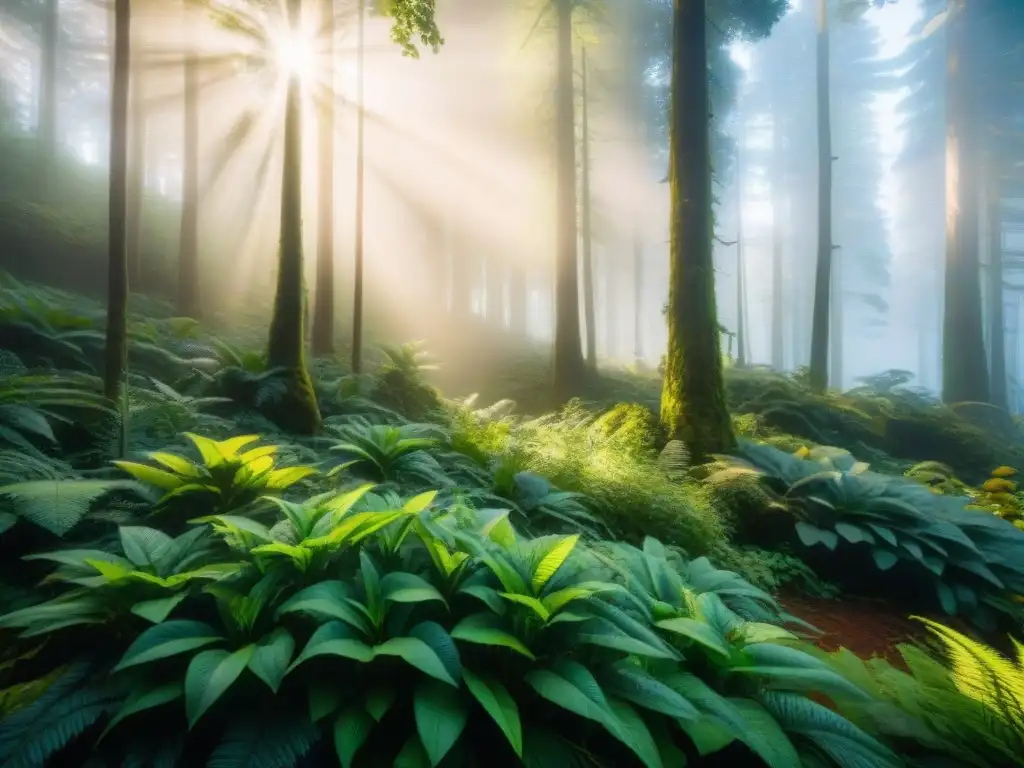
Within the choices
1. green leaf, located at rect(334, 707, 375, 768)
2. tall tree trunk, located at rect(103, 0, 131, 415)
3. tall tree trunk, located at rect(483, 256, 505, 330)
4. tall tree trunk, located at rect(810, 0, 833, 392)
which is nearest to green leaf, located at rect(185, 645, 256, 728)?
green leaf, located at rect(334, 707, 375, 768)

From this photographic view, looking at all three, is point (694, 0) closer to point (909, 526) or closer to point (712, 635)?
point (909, 526)

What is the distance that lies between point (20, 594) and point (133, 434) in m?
2.38

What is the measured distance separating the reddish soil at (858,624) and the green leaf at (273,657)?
3621 millimetres

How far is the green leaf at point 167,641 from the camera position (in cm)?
176

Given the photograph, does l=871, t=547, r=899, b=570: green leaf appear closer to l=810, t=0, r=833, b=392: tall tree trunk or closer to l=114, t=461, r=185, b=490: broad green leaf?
l=114, t=461, r=185, b=490: broad green leaf

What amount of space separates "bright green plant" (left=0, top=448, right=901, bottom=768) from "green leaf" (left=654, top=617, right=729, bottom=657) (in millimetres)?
12

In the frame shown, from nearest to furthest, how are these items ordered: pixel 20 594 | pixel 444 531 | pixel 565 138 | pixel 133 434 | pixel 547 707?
1. pixel 547 707
2. pixel 20 594
3. pixel 444 531
4. pixel 133 434
5. pixel 565 138

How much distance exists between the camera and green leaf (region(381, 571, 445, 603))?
201cm

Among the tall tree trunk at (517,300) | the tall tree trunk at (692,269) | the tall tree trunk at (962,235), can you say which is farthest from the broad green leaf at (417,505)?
the tall tree trunk at (517,300)

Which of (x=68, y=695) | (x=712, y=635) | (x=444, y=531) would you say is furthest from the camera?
(x=444, y=531)

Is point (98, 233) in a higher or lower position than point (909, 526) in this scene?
higher

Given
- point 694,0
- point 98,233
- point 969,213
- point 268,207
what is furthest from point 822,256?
point 268,207

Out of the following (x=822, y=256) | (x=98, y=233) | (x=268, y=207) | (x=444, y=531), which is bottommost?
(x=444, y=531)

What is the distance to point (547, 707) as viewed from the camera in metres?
1.92
